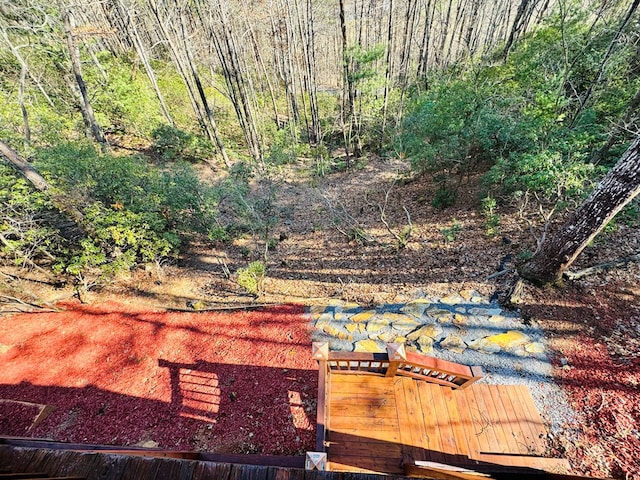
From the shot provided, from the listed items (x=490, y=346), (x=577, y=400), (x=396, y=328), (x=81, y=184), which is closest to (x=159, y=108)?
(x=81, y=184)

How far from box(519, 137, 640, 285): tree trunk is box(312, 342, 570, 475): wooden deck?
6.84 ft

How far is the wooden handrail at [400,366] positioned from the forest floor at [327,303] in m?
1.06

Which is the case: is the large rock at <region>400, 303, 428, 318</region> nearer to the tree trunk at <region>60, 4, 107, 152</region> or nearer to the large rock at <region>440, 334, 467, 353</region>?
the large rock at <region>440, 334, 467, 353</region>

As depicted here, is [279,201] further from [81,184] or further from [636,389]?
[636,389]

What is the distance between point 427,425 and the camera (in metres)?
3.41

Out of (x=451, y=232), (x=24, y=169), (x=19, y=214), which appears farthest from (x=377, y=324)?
(x=24, y=169)

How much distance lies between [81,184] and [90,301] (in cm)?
292

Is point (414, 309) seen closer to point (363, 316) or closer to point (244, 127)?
point (363, 316)

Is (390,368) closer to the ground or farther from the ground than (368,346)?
closer to the ground

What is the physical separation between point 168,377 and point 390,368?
3995 millimetres

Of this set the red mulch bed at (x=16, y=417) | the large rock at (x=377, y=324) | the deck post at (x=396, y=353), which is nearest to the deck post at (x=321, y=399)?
the deck post at (x=396, y=353)

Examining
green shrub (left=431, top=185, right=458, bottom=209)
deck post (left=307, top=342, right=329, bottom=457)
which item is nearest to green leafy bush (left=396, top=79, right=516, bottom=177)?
green shrub (left=431, top=185, right=458, bottom=209)

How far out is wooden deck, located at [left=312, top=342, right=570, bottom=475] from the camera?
3.15m

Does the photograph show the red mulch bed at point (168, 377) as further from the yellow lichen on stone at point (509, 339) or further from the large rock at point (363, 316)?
the yellow lichen on stone at point (509, 339)
